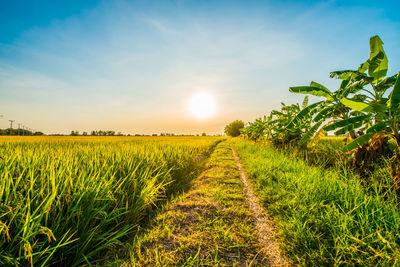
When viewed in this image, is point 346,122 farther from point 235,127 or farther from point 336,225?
point 235,127

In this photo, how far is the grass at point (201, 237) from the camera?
47.4 inches

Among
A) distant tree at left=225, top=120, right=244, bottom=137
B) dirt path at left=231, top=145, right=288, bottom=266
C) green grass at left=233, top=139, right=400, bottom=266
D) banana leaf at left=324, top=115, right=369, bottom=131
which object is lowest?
dirt path at left=231, top=145, right=288, bottom=266

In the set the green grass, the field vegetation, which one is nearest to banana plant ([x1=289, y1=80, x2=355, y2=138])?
the field vegetation

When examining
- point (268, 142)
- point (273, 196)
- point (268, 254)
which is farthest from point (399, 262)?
point (268, 142)

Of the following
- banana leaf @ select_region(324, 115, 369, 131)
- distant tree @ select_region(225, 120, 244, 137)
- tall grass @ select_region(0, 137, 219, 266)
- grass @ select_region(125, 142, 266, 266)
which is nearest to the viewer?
tall grass @ select_region(0, 137, 219, 266)

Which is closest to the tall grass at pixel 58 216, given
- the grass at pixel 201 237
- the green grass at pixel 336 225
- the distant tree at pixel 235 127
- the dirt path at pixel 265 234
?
the grass at pixel 201 237

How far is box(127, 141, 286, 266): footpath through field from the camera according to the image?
121cm

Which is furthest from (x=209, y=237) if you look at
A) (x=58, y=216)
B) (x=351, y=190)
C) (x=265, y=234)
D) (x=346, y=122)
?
(x=346, y=122)

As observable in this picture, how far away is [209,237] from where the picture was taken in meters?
1.44

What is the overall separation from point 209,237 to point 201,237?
0.24 feet

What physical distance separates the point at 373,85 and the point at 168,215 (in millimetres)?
3020

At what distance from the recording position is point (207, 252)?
4.20 ft

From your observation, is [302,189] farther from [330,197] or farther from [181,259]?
[181,259]

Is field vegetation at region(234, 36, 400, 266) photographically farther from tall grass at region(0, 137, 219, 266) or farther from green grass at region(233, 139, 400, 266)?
tall grass at region(0, 137, 219, 266)
